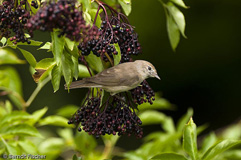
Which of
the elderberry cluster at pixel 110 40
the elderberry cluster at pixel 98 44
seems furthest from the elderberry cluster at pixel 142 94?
the elderberry cluster at pixel 98 44

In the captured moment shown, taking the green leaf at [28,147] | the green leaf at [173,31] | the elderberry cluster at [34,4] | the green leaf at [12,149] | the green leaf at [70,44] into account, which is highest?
the elderberry cluster at [34,4]

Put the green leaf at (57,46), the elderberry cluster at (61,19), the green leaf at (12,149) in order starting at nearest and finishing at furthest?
1. the elderberry cluster at (61,19)
2. the green leaf at (57,46)
3. the green leaf at (12,149)

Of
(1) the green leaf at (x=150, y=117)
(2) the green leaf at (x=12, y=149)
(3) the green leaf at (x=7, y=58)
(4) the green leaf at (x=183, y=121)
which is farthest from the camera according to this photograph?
(1) the green leaf at (x=150, y=117)

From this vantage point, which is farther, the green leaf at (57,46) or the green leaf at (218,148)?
the green leaf at (218,148)

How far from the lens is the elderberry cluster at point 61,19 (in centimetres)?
191

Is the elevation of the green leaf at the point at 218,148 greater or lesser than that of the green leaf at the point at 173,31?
lesser

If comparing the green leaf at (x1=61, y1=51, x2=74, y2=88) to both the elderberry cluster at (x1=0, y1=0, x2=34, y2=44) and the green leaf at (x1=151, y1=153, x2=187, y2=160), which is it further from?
the green leaf at (x1=151, y1=153, x2=187, y2=160)

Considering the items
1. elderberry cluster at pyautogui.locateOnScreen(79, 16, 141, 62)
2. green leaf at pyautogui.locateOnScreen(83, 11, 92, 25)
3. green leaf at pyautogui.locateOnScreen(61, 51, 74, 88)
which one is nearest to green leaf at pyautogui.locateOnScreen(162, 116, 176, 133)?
elderberry cluster at pyautogui.locateOnScreen(79, 16, 141, 62)

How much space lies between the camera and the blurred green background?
7.82 m

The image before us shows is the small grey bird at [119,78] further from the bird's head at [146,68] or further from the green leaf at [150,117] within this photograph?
the green leaf at [150,117]

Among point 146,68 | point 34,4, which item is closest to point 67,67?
point 34,4

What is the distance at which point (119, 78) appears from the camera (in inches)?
116

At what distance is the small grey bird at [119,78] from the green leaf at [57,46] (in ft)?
1.77

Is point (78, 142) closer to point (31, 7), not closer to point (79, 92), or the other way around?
point (31, 7)
